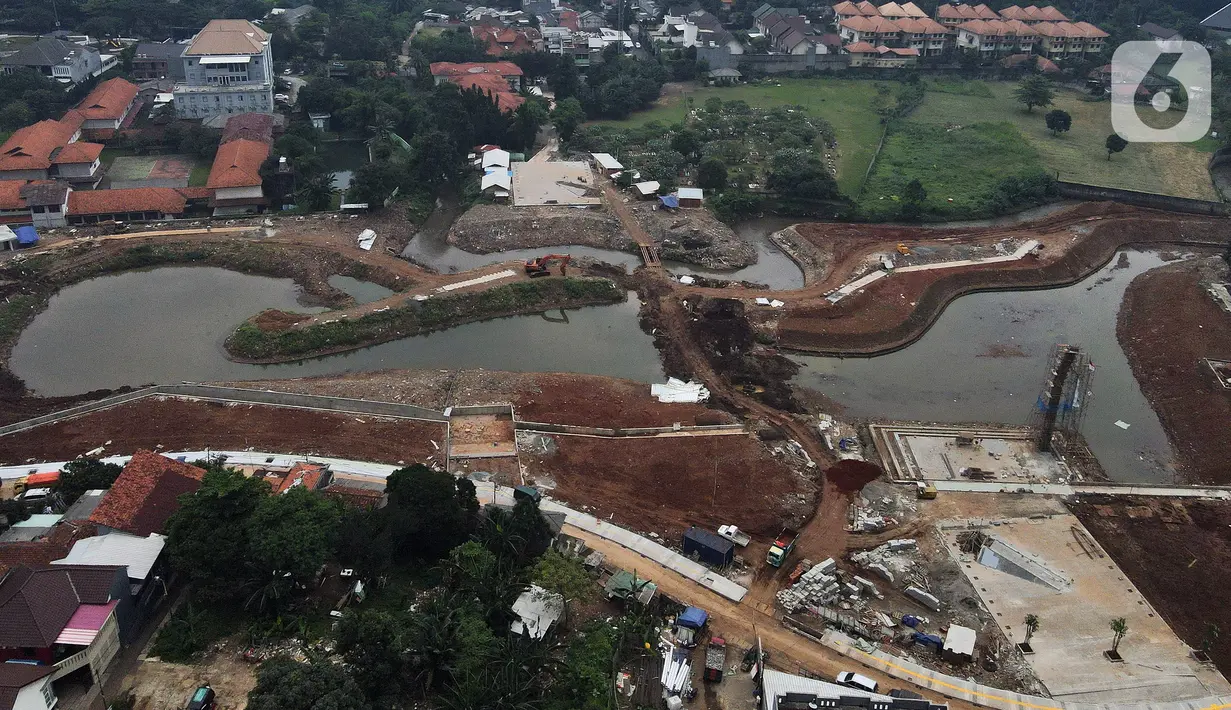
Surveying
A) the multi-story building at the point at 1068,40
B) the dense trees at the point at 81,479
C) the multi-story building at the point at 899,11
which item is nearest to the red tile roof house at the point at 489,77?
the multi-story building at the point at 899,11

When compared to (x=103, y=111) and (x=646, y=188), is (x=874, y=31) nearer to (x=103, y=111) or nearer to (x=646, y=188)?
(x=646, y=188)

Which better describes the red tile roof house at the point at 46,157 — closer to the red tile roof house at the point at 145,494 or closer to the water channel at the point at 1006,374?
the red tile roof house at the point at 145,494

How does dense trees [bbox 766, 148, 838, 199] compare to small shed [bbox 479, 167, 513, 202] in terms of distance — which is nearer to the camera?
small shed [bbox 479, 167, 513, 202]

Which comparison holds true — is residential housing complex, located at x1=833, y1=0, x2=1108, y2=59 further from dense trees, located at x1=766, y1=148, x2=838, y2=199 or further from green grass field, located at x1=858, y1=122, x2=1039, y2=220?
dense trees, located at x1=766, y1=148, x2=838, y2=199

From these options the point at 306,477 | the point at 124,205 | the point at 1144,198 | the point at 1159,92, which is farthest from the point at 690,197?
the point at 1159,92

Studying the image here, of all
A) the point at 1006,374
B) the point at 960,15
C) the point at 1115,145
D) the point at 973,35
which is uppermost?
the point at 960,15

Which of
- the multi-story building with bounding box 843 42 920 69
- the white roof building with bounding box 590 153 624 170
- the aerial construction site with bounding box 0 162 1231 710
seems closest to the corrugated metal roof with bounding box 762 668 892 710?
the aerial construction site with bounding box 0 162 1231 710
